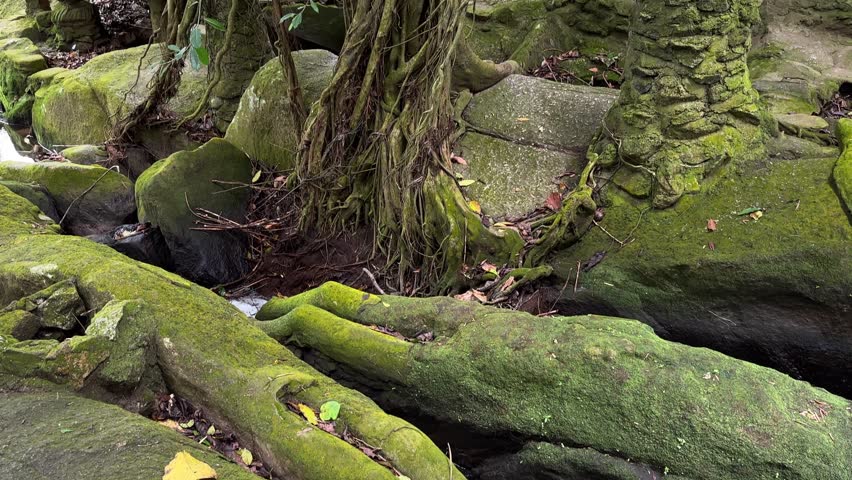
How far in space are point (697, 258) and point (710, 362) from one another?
3.20 ft

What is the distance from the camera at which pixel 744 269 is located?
10.4 feet

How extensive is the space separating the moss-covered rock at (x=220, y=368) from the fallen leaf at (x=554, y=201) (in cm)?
201

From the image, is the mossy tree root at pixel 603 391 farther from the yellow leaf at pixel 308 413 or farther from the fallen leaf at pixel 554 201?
the fallen leaf at pixel 554 201

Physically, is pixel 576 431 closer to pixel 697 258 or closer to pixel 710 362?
pixel 710 362

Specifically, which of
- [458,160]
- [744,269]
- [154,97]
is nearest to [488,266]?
[458,160]

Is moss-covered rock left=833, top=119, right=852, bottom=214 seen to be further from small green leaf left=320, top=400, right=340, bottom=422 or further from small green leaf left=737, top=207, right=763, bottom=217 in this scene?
small green leaf left=320, top=400, right=340, bottom=422

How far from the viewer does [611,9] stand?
5.62 metres

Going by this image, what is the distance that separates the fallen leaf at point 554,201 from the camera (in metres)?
3.99

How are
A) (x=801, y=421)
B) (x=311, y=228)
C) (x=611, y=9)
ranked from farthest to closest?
(x=611, y=9) < (x=311, y=228) < (x=801, y=421)

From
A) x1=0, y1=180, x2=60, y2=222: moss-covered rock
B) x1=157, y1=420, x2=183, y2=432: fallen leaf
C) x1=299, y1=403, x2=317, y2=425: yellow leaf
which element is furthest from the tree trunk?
x1=0, y1=180, x2=60, y2=222: moss-covered rock

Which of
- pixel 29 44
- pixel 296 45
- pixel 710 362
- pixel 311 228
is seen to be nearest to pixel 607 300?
pixel 710 362

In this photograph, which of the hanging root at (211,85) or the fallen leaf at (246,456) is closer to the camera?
the fallen leaf at (246,456)

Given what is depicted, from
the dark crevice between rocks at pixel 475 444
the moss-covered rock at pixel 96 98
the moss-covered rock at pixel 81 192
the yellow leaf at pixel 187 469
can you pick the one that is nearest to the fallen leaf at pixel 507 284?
the dark crevice between rocks at pixel 475 444

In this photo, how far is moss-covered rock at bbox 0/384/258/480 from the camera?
72.4 inches
